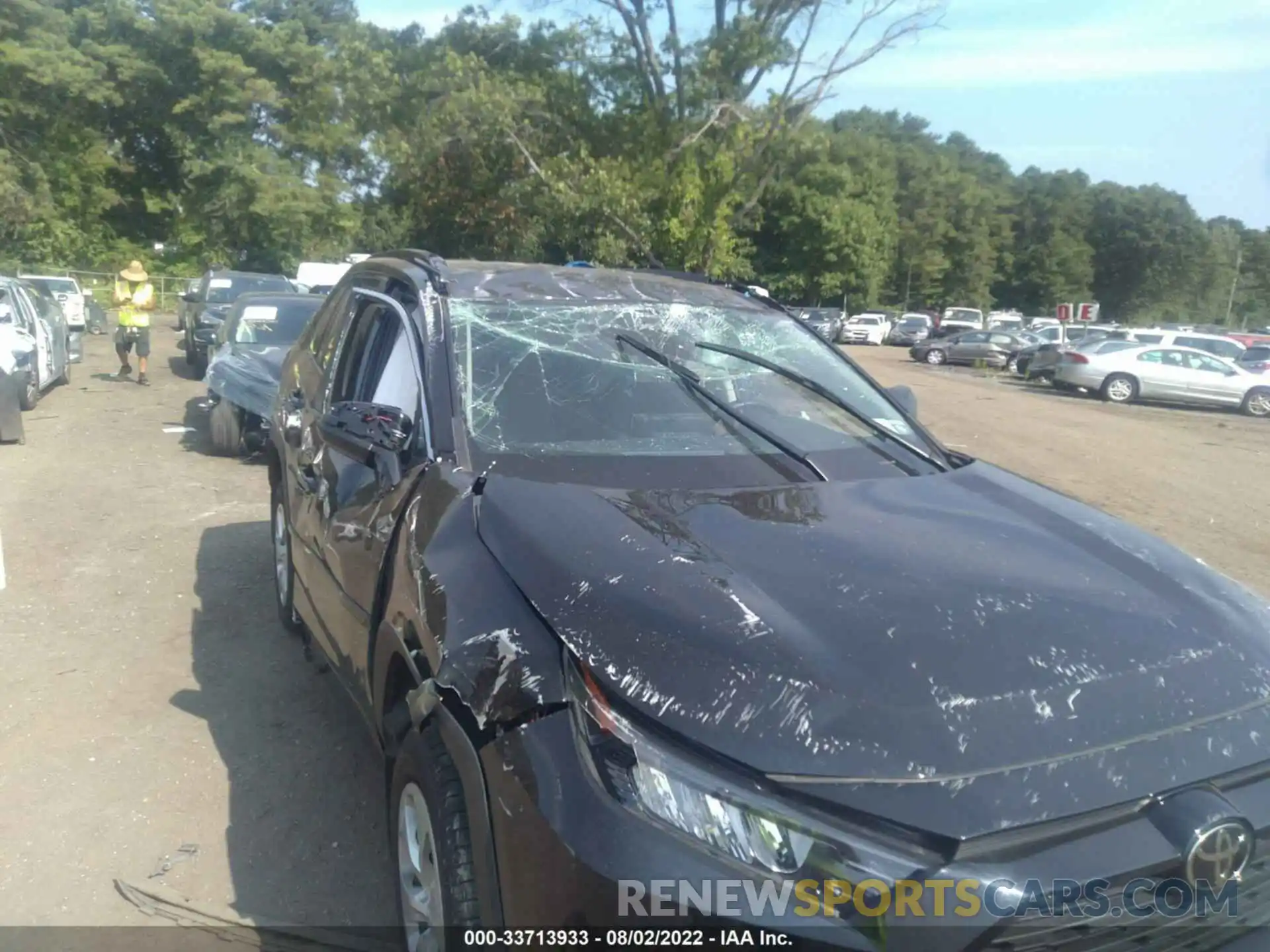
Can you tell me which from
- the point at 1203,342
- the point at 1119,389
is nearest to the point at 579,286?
the point at 1119,389

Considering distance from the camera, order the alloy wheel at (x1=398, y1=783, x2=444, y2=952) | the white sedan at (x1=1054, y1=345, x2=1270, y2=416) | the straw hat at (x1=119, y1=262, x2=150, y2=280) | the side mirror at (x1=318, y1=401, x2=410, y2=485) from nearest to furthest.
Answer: the alloy wheel at (x1=398, y1=783, x2=444, y2=952), the side mirror at (x1=318, y1=401, x2=410, y2=485), the straw hat at (x1=119, y1=262, x2=150, y2=280), the white sedan at (x1=1054, y1=345, x2=1270, y2=416)

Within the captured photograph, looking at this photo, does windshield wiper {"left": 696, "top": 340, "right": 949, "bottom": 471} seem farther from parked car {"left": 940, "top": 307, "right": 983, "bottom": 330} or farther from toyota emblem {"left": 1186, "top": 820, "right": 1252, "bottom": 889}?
parked car {"left": 940, "top": 307, "right": 983, "bottom": 330}

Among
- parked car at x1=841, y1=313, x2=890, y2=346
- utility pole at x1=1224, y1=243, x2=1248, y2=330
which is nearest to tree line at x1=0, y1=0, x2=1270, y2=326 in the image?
utility pole at x1=1224, y1=243, x2=1248, y2=330

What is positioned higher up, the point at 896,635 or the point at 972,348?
the point at 896,635

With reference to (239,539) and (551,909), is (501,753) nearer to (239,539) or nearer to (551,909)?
(551,909)

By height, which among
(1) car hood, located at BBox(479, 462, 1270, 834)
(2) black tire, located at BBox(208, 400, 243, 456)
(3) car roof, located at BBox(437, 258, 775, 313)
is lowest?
(2) black tire, located at BBox(208, 400, 243, 456)

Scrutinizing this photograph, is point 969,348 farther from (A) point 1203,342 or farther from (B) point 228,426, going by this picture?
(B) point 228,426

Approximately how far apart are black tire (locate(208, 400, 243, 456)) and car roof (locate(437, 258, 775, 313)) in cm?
722

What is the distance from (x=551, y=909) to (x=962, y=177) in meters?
92.2

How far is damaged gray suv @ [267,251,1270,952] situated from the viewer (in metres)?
2.07

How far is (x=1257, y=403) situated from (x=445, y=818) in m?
28.6

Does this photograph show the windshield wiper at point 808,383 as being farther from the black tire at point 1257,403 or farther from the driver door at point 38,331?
the black tire at point 1257,403

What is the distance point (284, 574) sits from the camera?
589 centimetres

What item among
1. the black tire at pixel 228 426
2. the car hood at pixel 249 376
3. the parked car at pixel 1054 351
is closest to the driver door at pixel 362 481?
the car hood at pixel 249 376
